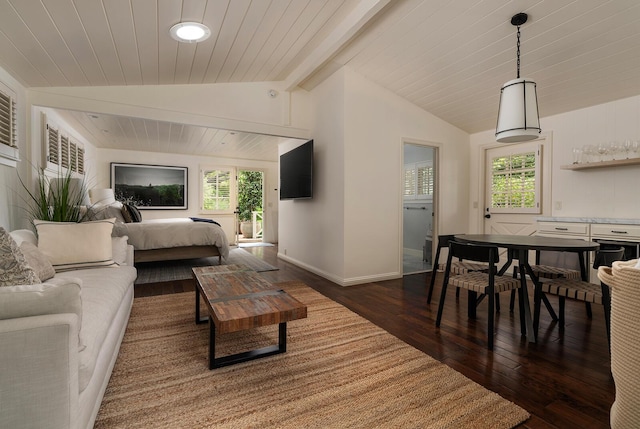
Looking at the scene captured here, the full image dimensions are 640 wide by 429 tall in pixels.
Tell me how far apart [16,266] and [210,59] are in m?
2.69

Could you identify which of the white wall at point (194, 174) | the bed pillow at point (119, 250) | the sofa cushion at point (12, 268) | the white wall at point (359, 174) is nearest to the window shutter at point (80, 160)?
the white wall at point (194, 174)

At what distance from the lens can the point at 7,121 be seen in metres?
2.76

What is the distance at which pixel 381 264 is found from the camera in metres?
4.17

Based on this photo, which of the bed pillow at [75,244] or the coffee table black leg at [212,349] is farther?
the bed pillow at [75,244]

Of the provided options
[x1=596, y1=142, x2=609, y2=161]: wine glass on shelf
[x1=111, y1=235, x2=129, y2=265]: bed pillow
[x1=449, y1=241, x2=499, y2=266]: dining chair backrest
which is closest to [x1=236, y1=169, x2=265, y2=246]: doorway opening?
[x1=111, y1=235, x2=129, y2=265]: bed pillow

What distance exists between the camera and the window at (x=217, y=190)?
7.63 metres

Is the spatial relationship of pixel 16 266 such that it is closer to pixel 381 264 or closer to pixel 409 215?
pixel 381 264

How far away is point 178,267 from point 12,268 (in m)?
3.68

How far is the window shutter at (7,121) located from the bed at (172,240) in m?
1.61

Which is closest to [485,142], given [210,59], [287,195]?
[287,195]

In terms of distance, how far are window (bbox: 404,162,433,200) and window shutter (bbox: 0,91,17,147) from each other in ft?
18.8

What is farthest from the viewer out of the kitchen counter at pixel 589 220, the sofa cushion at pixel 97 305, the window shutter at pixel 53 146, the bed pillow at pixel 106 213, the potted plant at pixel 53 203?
the bed pillow at pixel 106 213

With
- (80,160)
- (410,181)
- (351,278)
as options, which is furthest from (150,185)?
(410,181)

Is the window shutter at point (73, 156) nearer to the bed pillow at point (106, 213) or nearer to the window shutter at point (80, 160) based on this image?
the window shutter at point (80, 160)
